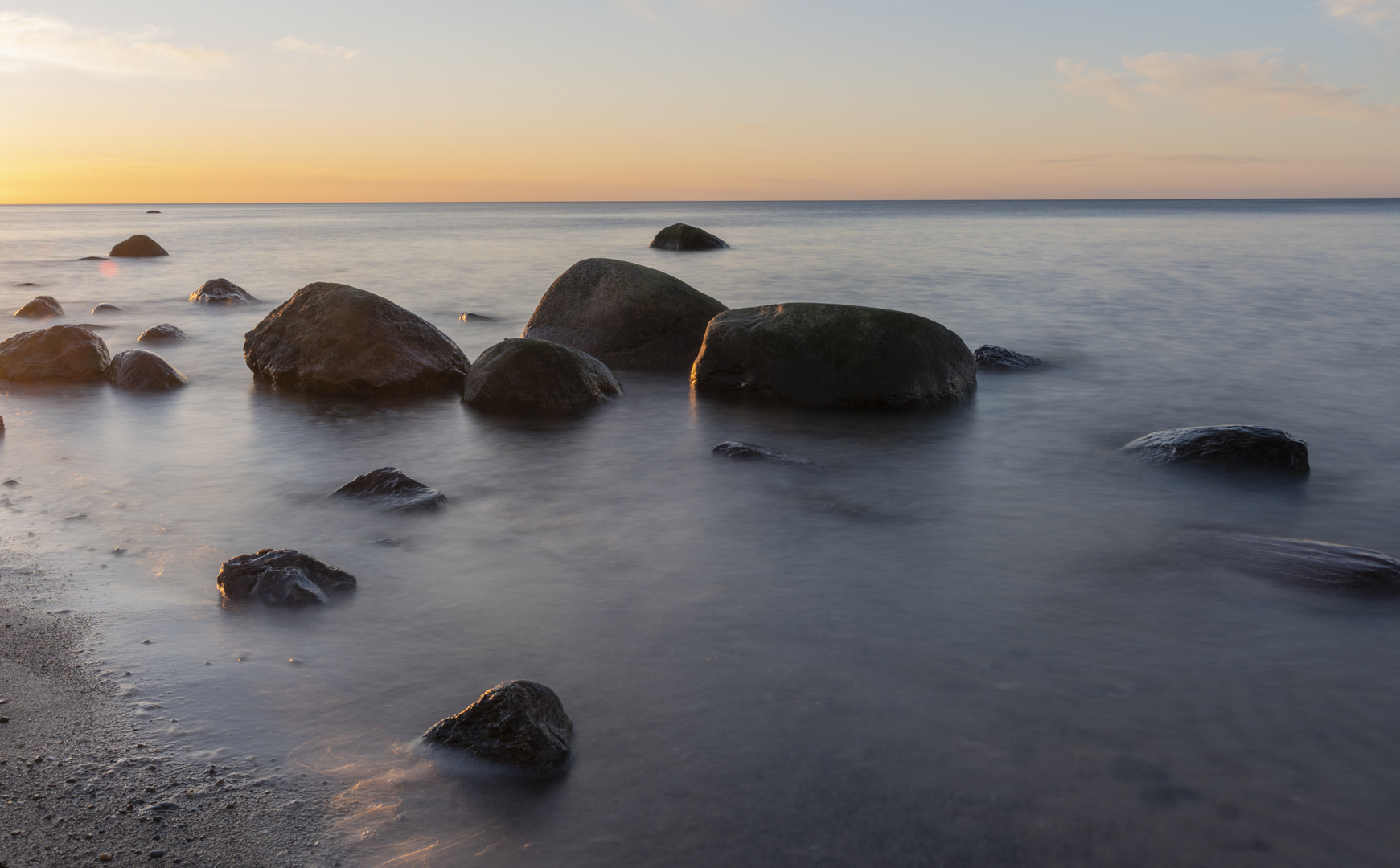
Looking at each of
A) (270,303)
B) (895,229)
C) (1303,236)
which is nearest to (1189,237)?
(1303,236)

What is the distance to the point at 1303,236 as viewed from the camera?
46250 mm

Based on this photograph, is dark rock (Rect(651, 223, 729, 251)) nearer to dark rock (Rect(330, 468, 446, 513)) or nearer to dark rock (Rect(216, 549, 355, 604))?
dark rock (Rect(330, 468, 446, 513))

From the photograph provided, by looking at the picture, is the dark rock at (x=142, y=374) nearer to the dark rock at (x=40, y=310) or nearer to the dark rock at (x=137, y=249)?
the dark rock at (x=40, y=310)

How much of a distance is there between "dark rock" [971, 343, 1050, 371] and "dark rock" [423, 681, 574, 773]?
9.50 metres

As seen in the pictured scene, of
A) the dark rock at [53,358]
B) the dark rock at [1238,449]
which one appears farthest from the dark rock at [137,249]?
the dark rock at [1238,449]

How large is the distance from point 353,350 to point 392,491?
4.21 meters

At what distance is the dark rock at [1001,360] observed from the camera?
12109 mm

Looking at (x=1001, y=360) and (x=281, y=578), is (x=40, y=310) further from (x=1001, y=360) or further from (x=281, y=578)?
(x=1001, y=360)

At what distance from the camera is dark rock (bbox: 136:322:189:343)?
14.3 m

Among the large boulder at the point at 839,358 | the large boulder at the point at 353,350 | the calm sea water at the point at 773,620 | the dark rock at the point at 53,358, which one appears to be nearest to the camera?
the calm sea water at the point at 773,620

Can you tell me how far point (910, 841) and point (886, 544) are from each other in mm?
2970

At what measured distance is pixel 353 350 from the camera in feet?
33.7

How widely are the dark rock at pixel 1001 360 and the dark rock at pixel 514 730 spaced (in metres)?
9.50

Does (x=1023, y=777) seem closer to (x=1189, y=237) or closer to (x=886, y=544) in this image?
(x=886, y=544)
